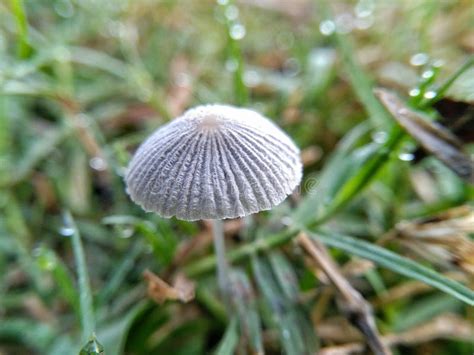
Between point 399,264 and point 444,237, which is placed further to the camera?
point 444,237

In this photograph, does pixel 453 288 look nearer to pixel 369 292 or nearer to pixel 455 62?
pixel 369 292

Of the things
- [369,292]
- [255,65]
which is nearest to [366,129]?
[369,292]

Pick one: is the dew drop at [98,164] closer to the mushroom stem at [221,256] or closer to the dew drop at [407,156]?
the mushroom stem at [221,256]

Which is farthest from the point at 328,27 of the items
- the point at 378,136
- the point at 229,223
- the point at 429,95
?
the point at 229,223

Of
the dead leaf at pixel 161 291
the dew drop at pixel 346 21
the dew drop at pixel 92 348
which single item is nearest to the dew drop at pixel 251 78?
the dew drop at pixel 346 21

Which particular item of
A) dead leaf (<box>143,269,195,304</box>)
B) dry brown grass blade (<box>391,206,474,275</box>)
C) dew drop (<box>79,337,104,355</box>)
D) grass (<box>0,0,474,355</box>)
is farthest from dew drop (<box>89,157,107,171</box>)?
dry brown grass blade (<box>391,206,474,275</box>)

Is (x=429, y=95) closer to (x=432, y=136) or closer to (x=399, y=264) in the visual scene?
(x=432, y=136)

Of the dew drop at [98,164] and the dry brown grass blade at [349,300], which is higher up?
the dew drop at [98,164]
